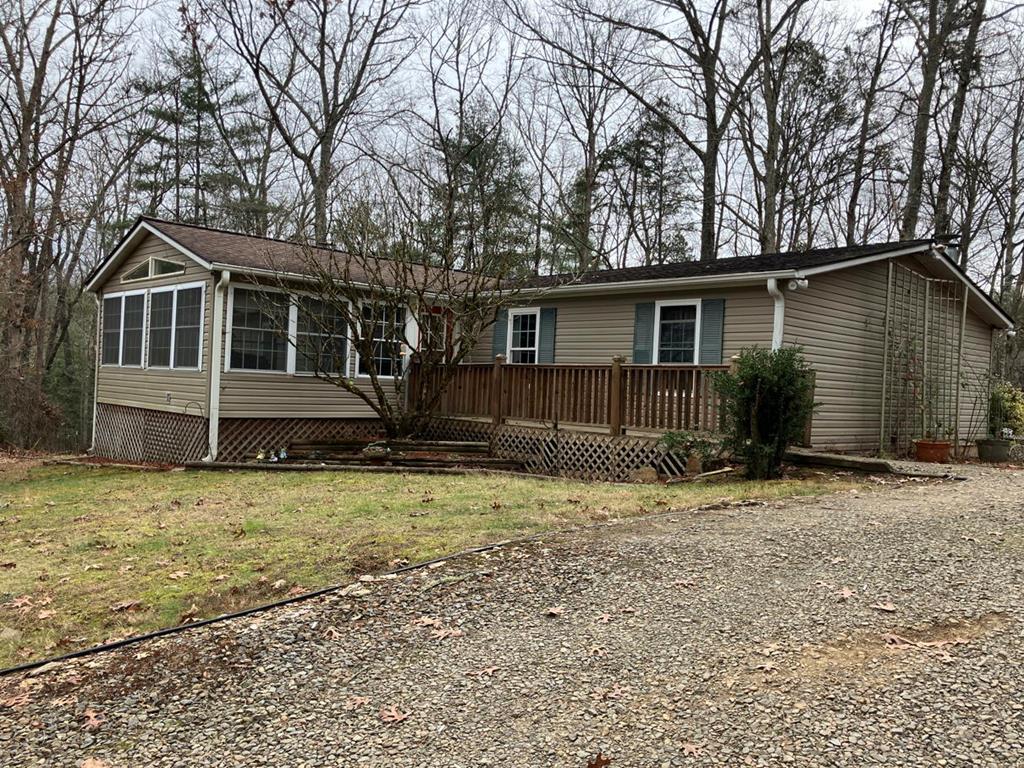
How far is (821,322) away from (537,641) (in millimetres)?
9535

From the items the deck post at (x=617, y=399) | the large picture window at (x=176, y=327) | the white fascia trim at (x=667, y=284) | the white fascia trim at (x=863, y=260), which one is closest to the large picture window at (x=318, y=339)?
the large picture window at (x=176, y=327)

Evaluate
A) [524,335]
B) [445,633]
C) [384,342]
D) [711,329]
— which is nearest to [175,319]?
[384,342]

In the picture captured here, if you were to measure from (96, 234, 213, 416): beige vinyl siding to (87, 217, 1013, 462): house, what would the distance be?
0.05 meters

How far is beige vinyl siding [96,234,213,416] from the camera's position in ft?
43.0

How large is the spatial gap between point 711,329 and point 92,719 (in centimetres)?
1053

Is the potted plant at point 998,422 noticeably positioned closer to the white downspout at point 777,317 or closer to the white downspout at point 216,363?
the white downspout at point 777,317

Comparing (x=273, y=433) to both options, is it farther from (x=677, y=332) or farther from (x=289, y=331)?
(x=677, y=332)

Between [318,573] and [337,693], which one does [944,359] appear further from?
[337,693]

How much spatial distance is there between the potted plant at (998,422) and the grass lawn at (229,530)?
674cm

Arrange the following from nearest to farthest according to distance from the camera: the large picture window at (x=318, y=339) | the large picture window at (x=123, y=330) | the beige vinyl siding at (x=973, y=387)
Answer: the large picture window at (x=318, y=339), the beige vinyl siding at (x=973, y=387), the large picture window at (x=123, y=330)

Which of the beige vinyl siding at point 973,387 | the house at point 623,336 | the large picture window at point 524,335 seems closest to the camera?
the house at point 623,336

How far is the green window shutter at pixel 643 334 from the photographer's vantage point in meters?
13.2

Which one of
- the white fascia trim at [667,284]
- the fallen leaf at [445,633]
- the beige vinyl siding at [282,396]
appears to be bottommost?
the fallen leaf at [445,633]

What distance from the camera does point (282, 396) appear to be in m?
13.6
